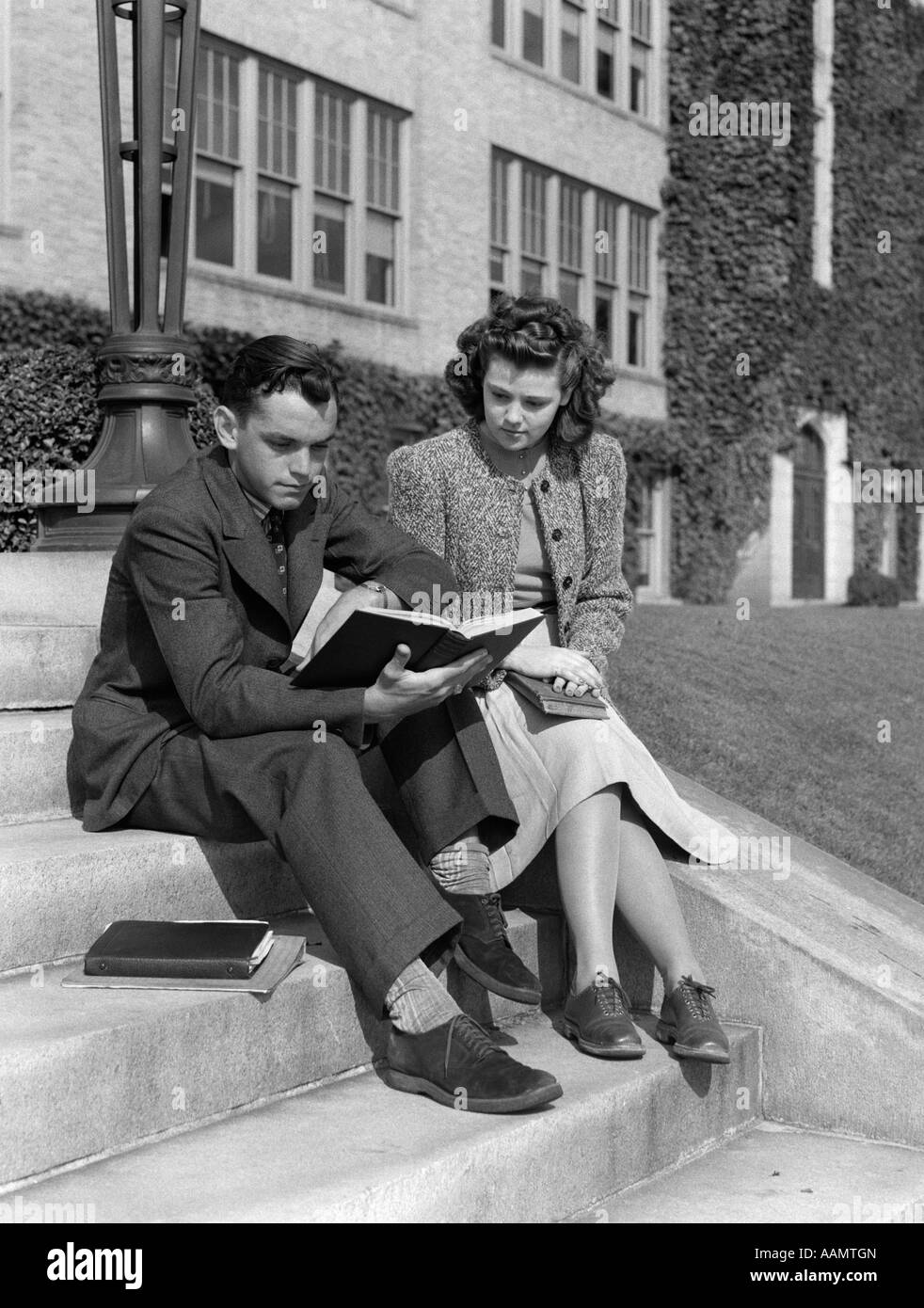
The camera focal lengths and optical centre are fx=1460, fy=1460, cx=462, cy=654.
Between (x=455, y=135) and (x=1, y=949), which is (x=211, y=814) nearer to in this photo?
(x=1, y=949)

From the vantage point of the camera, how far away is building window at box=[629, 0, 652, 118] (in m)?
21.1

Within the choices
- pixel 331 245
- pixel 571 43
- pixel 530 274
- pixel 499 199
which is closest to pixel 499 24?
pixel 571 43

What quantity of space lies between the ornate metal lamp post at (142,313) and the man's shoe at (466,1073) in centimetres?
284

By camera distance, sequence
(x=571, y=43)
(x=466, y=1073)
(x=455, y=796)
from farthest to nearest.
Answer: (x=571, y=43)
(x=455, y=796)
(x=466, y=1073)

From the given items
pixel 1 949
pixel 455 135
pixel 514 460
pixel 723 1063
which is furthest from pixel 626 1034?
pixel 455 135

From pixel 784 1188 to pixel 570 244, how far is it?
18.3 m

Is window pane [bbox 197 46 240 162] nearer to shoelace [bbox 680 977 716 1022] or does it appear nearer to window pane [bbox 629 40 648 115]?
window pane [bbox 629 40 648 115]

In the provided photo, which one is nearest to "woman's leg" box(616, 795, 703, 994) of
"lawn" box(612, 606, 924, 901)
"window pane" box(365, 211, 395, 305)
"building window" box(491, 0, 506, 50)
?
"lawn" box(612, 606, 924, 901)

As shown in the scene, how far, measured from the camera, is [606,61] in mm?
20703

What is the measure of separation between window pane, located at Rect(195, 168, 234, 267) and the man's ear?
1147 centimetres

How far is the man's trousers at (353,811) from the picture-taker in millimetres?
3107

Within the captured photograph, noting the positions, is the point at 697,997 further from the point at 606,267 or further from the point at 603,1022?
the point at 606,267

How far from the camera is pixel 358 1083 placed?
324 centimetres

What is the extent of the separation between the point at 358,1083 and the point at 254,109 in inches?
536
